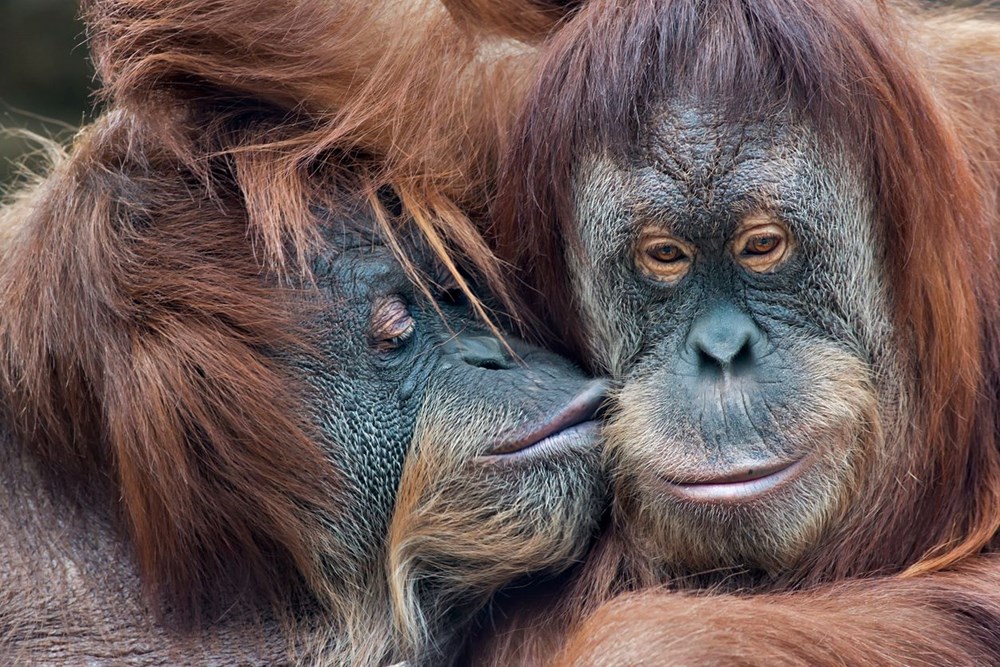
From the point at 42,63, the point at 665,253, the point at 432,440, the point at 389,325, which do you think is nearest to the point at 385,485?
the point at 432,440

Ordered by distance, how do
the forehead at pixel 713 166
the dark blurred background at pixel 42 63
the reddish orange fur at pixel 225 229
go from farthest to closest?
1. the dark blurred background at pixel 42 63
2. the reddish orange fur at pixel 225 229
3. the forehead at pixel 713 166

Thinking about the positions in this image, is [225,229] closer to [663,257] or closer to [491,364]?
[491,364]

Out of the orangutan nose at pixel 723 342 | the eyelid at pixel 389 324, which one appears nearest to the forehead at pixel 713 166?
the orangutan nose at pixel 723 342

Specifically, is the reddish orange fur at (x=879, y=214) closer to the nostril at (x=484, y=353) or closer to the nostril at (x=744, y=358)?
the nostril at (x=484, y=353)

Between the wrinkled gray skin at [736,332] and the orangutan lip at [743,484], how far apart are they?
0.04 ft

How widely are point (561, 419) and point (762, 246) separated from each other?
0.48m

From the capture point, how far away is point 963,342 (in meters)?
1.90

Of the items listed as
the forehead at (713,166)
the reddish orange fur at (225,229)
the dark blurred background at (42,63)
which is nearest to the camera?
the forehead at (713,166)

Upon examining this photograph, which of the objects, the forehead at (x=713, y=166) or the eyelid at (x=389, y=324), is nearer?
the forehead at (x=713, y=166)

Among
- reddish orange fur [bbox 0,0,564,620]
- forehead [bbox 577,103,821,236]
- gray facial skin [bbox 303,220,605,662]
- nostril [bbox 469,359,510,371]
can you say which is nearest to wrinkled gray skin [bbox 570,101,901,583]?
forehead [bbox 577,103,821,236]

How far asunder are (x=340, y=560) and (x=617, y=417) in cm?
57

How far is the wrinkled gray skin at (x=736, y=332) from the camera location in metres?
1.79

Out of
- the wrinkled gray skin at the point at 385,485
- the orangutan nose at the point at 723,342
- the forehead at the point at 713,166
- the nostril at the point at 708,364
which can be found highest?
the forehead at the point at 713,166

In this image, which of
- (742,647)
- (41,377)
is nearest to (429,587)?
(742,647)
